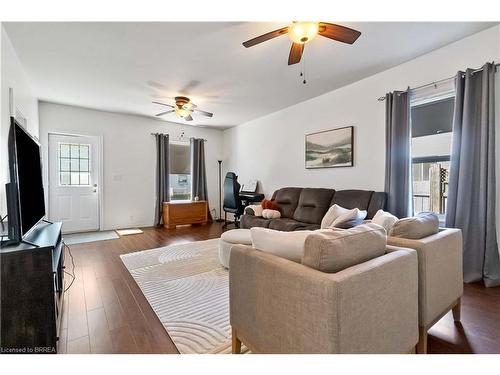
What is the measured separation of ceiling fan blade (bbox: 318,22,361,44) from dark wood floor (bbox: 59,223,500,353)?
227 centimetres

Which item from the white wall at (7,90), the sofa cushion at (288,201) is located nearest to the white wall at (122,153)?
the white wall at (7,90)

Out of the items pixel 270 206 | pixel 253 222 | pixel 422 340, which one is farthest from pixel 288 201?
pixel 422 340

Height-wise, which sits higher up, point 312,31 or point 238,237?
point 312,31

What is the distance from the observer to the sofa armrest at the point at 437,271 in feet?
4.50

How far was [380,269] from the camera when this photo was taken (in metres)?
1.05

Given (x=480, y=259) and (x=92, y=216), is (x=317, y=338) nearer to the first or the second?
(x=480, y=259)

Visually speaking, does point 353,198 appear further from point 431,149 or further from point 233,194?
point 233,194

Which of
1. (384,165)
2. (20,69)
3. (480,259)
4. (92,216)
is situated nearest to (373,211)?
(384,165)

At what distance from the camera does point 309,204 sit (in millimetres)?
3797

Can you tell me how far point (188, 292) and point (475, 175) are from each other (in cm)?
305

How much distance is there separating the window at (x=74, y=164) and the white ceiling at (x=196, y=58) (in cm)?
96

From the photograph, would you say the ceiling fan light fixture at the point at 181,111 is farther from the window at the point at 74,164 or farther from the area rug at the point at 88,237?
the area rug at the point at 88,237

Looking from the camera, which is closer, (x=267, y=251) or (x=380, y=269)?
(x=380, y=269)
